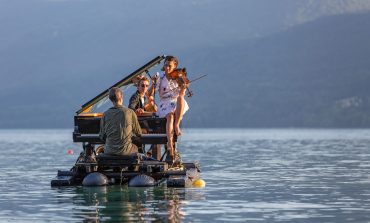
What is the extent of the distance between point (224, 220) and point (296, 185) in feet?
27.9

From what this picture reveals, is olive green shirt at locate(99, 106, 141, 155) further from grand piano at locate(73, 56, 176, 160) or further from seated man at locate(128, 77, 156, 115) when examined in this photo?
seated man at locate(128, 77, 156, 115)

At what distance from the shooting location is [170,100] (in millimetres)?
27359

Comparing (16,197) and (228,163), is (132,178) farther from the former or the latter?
(228,163)

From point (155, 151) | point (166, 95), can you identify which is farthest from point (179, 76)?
point (155, 151)

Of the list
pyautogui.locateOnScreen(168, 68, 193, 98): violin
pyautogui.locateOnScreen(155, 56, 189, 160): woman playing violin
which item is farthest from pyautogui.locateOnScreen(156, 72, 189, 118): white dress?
pyautogui.locateOnScreen(168, 68, 193, 98): violin

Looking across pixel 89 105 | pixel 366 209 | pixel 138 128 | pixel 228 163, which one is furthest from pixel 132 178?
pixel 228 163

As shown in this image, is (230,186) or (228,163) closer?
(230,186)

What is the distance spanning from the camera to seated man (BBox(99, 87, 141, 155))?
25.5 m

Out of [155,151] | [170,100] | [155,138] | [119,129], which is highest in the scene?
[170,100]

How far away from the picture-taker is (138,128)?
25.7 metres

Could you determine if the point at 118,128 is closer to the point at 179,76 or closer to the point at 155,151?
the point at 179,76

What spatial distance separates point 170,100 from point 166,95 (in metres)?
0.13

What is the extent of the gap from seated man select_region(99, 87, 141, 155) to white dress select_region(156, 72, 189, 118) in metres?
1.61

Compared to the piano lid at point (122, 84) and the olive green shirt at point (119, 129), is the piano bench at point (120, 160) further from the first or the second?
the piano lid at point (122, 84)
